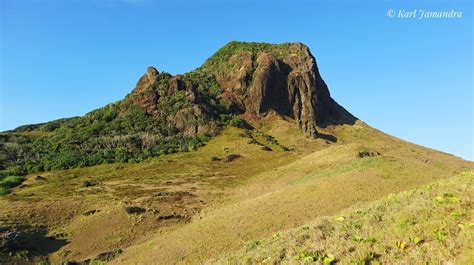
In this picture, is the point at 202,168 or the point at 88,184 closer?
the point at 88,184

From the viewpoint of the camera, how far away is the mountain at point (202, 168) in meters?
27.8

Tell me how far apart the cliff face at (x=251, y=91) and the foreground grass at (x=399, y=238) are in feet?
275

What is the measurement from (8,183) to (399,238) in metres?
62.3

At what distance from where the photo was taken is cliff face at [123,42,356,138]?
343 ft

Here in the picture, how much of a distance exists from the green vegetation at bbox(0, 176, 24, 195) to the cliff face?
4406 cm

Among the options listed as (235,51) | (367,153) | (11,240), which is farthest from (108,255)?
(235,51)

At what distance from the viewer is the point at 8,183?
190ft

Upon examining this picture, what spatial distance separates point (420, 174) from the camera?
105ft

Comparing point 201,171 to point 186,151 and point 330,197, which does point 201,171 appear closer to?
point 186,151

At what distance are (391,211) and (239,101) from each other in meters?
102

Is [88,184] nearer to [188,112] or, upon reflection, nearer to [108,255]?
[108,255]

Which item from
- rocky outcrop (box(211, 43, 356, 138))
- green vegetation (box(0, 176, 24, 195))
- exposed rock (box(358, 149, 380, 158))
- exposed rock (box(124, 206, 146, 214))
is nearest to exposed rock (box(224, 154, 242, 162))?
exposed rock (box(358, 149, 380, 158))

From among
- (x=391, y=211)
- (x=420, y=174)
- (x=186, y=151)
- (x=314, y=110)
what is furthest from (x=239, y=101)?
(x=391, y=211)

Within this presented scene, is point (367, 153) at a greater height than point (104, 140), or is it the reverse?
point (104, 140)
